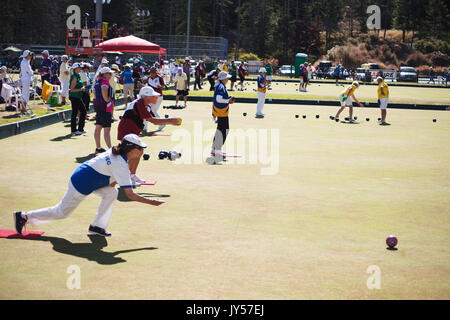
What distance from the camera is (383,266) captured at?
6668mm

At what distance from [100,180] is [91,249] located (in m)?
0.82

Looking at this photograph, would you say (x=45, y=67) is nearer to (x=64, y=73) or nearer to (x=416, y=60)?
(x=64, y=73)

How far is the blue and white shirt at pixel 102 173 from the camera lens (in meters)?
7.08

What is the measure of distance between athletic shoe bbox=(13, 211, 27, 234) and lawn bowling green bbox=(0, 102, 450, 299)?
8.3 inches

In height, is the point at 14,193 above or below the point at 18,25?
below

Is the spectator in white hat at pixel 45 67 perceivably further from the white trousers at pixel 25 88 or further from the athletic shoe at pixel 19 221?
the athletic shoe at pixel 19 221

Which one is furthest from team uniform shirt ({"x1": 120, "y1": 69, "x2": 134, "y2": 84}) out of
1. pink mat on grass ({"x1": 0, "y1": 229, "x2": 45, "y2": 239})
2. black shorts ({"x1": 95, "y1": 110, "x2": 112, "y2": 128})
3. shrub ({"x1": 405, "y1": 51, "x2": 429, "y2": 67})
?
shrub ({"x1": 405, "y1": 51, "x2": 429, "y2": 67})

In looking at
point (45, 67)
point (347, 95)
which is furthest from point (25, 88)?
point (347, 95)

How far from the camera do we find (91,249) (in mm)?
7031

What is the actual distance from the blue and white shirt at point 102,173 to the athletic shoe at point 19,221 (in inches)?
32.2

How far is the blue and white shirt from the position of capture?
708 centimetres
